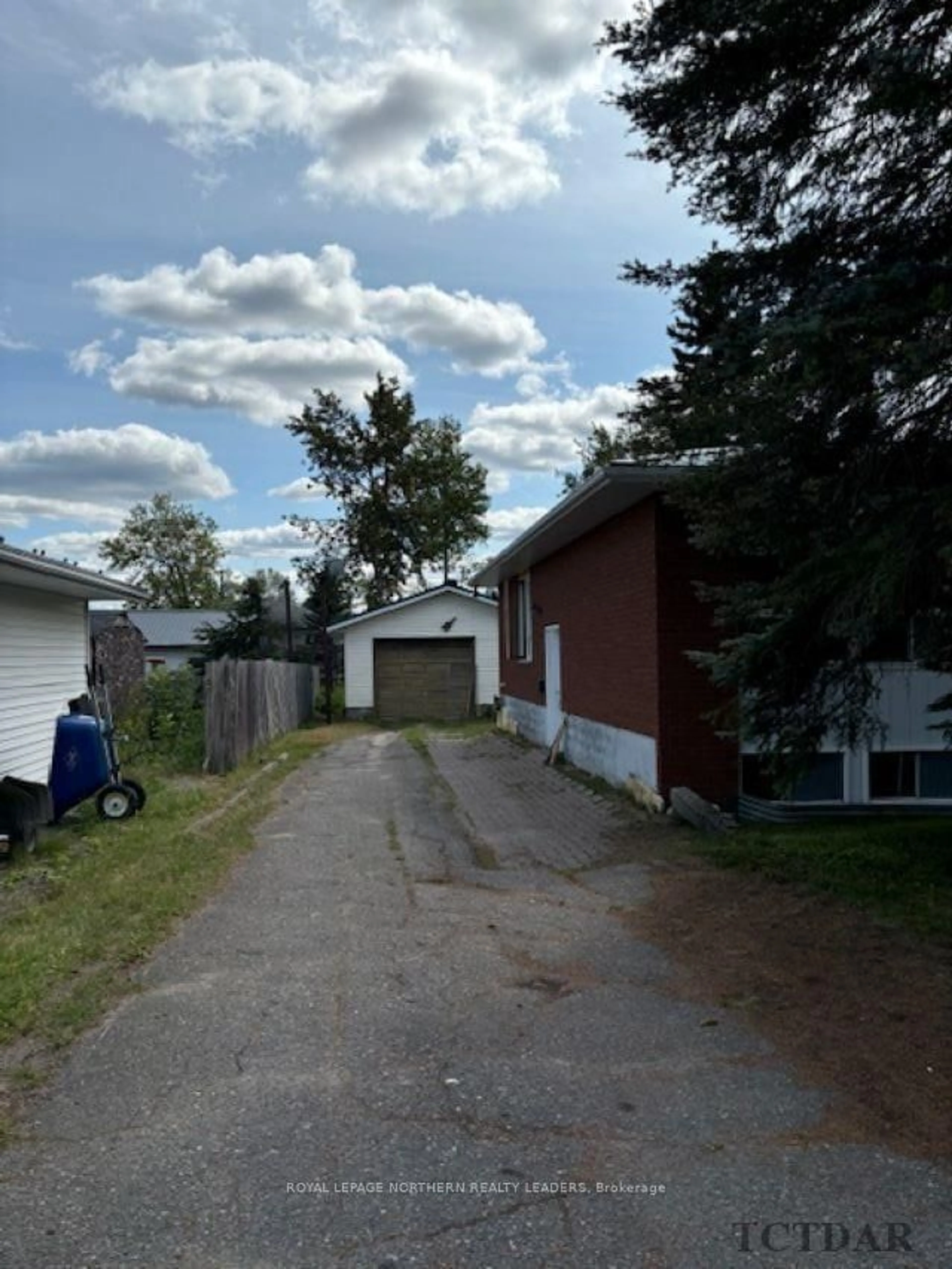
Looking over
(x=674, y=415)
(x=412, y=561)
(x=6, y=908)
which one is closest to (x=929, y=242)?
(x=674, y=415)

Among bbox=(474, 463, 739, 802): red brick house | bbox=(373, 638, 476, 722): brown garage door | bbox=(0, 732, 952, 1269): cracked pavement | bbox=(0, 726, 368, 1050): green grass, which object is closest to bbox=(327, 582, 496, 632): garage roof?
bbox=(373, 638, 476, 722): brown garage door

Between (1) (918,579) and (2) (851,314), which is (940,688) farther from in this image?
(2) (851,314)

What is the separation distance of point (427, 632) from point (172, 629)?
24377 mm

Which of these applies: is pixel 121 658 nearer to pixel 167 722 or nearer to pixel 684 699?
pixel 167 722

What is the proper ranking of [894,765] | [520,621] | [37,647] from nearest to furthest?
[894,765] < [37,647] < [520,621]

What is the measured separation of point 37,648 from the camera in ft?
41.8

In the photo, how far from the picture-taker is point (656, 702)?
10188 mm

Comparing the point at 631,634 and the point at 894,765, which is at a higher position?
the point at 631,634

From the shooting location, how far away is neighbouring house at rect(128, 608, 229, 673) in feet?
162

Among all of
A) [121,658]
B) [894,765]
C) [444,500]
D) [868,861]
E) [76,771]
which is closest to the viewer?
[868,861]

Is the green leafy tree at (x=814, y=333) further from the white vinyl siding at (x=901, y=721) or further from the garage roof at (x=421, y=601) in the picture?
the garage roof at (x=421, y=601)

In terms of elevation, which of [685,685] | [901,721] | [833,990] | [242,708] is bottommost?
[833,990]

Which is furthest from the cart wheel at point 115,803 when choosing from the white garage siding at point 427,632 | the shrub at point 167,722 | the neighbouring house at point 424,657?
the white garage siding at point 427,632

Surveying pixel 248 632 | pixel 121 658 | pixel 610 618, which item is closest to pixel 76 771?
pixel 610 618
